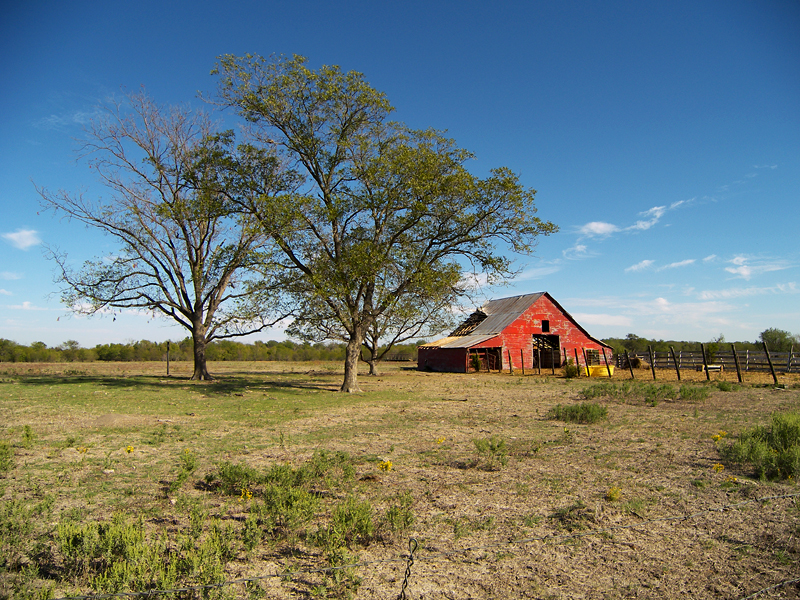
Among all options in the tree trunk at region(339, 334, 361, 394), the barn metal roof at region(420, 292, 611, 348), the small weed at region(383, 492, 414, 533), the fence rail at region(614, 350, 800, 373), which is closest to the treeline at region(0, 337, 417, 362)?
the barn metal roof at region(420, 292, 611, 348)

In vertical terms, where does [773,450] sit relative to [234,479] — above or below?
below

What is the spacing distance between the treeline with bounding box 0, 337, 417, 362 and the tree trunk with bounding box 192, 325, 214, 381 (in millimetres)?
14700

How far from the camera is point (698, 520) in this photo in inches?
220

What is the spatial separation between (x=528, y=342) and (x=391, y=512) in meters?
39.4

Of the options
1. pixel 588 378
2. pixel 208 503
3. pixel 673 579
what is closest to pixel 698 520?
pixel 673 579

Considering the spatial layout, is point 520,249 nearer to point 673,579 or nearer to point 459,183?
point 459,183

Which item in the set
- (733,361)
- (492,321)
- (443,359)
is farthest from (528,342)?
(733,361)

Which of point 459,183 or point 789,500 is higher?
point 459,183

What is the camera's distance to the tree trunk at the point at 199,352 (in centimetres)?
2741

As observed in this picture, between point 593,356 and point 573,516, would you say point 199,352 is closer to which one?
point 573,516

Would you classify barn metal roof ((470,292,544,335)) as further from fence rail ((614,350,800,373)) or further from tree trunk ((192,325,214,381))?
tree trunk ((192,325,214,381))

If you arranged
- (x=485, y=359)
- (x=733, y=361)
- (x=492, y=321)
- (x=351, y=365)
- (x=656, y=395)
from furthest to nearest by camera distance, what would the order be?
(x=492, y=321) → (x=485, y=359) → (x=733, y=361) → (x=351, y=365) → (x=656, y=395)

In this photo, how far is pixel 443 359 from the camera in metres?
47.0

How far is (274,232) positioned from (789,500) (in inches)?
732
